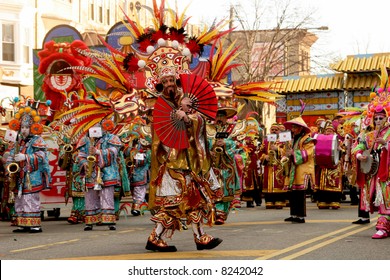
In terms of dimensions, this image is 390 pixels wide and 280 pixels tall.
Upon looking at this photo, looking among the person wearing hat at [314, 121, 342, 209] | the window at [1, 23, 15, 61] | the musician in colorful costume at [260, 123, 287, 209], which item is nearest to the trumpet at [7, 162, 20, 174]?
the person wearing hat at [314, 121, 342, 209]

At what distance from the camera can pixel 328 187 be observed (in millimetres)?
23078

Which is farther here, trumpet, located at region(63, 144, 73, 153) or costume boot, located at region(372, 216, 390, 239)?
trumpet, located at region(63, 144, 73, 153)

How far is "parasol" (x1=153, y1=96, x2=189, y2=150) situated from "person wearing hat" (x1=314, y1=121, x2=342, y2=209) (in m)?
10.1

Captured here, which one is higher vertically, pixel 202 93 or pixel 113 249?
pixel 202 93

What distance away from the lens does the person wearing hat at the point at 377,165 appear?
14617mm

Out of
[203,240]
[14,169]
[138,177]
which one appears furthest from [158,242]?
[138,177]

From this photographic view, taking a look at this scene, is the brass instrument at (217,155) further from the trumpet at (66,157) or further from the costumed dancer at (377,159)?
the trumpet at (66,157)

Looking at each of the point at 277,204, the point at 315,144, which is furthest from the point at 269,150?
the point at 315,144

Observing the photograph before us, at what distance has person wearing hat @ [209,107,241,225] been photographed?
692 inches

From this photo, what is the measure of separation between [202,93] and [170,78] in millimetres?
438

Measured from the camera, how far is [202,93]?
12.7 metres

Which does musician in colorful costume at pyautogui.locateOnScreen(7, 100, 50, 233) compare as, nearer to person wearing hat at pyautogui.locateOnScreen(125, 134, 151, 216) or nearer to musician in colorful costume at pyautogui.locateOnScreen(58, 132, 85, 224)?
musician in colorful costume at pyautogui.locateOnScreen(58, 132, 85, 224)

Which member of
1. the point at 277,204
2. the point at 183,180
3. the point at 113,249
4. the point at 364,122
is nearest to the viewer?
the point at 183,180

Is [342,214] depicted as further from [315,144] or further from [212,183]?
[212,183]
